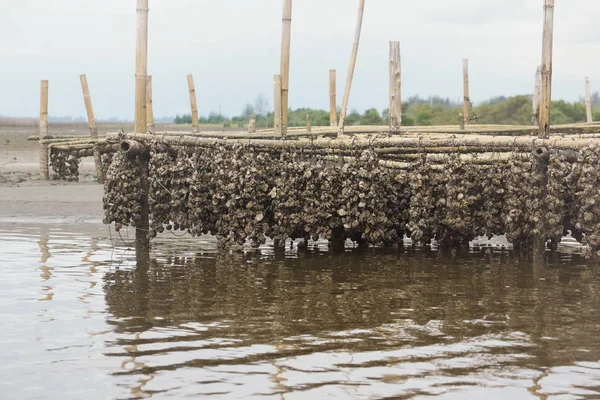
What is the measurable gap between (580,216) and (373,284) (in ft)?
8.58

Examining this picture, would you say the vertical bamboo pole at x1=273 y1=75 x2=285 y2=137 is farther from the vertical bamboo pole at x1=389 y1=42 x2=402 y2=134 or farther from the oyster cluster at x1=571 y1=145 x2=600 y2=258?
the oyster cluster at x1=571 y1=145 x2=600 y2=258

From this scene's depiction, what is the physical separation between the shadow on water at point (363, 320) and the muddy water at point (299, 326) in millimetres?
19

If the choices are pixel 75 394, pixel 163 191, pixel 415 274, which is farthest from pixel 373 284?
pixel 75 394

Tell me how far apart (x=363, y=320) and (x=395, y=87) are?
5.42m

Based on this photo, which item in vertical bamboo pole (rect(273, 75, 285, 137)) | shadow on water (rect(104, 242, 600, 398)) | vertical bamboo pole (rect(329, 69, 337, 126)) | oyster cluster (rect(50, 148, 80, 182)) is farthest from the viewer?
oyster cluster (rect(50, 148, 80, 182))

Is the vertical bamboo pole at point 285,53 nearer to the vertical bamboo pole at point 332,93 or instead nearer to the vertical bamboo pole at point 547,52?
the vertical bamboo pole at point 547,52

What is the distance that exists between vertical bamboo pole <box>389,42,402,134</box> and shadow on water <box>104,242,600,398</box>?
6.70 feet

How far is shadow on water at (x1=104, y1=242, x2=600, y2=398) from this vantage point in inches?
243

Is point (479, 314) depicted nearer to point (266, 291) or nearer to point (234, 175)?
point (266, 291)

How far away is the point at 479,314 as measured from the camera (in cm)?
802

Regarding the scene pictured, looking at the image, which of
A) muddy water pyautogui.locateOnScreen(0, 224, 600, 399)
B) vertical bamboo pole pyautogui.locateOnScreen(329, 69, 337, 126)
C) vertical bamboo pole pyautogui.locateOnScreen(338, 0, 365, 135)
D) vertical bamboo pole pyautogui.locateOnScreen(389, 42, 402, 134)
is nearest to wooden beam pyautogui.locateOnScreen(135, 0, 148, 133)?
muddy water pyautogui.locateOnScreen(0, 224, 600, 399)

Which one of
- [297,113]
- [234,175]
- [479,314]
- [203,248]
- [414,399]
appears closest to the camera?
[414,399]

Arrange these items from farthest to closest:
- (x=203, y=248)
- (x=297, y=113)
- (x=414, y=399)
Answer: (x=297, y=113) < (x=203, y=248) < (x=414, y=399)

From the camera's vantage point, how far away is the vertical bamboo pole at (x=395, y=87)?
12430 millimetres
